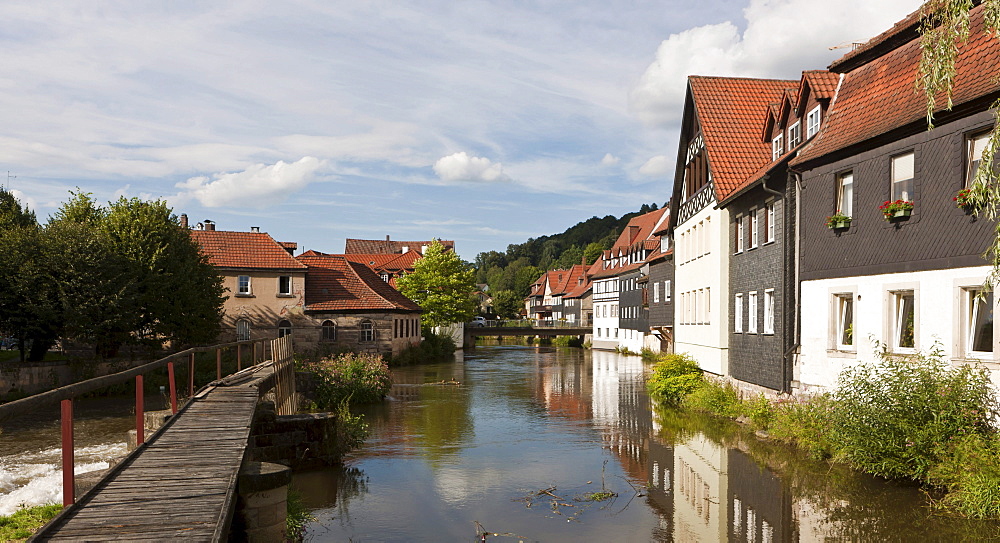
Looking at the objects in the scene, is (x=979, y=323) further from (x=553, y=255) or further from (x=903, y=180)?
(x=553, y=255)

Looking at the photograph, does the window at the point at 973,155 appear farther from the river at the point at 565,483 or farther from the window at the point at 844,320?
the river at the point at 565,483

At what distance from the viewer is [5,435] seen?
66.1 feet

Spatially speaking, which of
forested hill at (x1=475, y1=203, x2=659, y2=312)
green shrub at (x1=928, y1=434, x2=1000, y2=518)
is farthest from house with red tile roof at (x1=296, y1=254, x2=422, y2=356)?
forested hill at (x1=475, y1=203, x2=659, y2=312)

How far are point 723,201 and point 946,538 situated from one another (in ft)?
46.6

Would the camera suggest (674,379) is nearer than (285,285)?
Yes

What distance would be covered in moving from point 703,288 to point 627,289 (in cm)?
3408

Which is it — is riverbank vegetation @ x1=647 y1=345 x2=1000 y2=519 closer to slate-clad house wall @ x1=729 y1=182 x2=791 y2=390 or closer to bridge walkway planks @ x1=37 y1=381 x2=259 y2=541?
slate-clad house wall @ x1=729 y1=182 x2=791 y2=390

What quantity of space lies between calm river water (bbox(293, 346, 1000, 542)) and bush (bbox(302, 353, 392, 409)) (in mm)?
1550

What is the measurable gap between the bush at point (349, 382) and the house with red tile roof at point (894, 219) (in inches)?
547

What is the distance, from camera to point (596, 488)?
14.5m

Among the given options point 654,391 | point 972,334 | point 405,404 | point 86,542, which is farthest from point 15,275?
point 972,334

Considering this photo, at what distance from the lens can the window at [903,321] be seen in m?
14.4

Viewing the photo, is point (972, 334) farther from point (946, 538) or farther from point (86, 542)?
point (86, 542)

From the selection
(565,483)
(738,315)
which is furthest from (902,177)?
(738,315)
